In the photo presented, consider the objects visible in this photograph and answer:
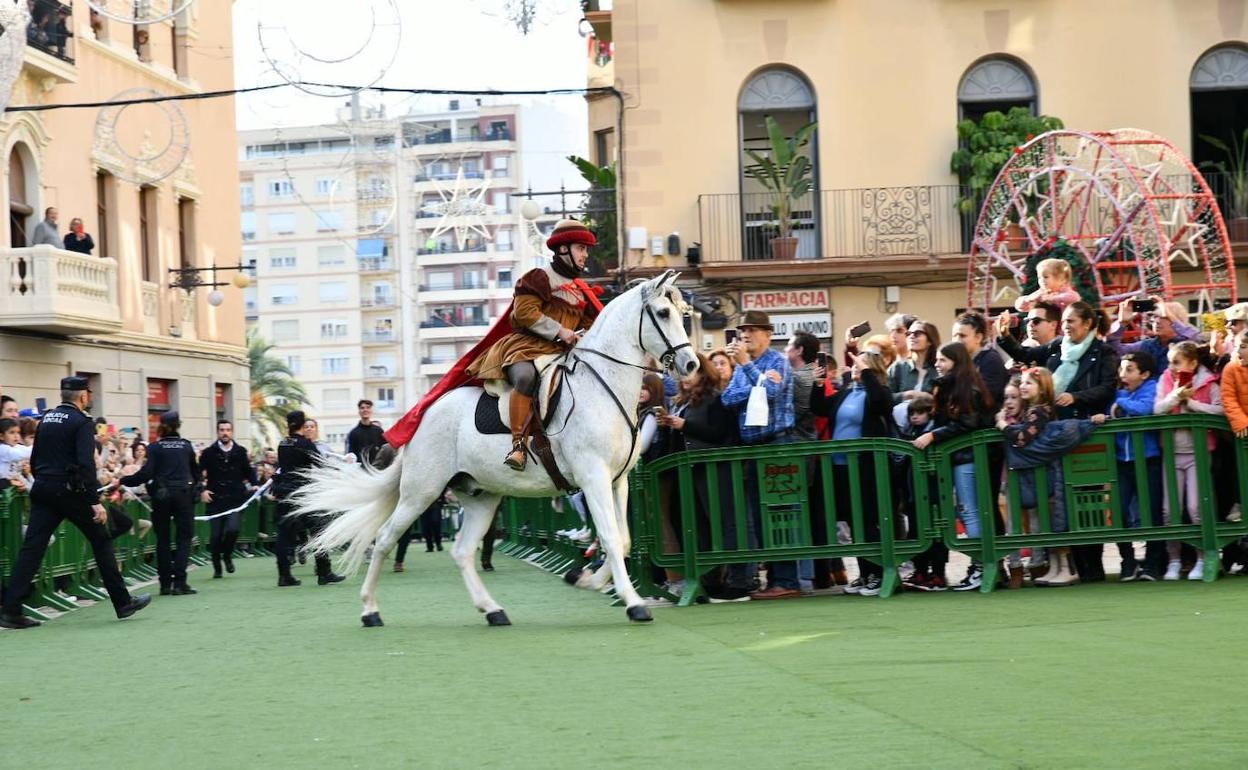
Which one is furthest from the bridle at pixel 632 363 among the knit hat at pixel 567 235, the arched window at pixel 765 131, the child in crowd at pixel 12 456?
the arched window at pixel 765 131

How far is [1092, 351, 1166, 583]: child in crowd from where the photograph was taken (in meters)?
12.5

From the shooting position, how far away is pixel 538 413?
11750 millimetres

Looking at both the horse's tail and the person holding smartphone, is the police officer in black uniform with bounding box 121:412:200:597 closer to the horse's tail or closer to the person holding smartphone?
the horse's tail

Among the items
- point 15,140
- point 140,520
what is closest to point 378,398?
point 15,140

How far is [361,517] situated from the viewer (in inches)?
500

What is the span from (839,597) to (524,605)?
2.66 meters

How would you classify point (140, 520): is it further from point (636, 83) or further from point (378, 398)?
point (378, 398)

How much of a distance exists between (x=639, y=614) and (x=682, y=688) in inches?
129

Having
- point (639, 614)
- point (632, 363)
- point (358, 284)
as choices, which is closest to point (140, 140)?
point (632, 363)

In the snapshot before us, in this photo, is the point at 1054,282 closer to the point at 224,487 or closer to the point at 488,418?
the point at 488,418

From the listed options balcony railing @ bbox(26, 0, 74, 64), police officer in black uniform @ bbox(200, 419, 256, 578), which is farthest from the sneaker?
balcony railing @ bbox(26, 0, 74, 64)

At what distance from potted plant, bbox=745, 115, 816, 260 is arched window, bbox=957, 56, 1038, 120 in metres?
2.75

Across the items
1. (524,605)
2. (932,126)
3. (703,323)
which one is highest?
(932,126)

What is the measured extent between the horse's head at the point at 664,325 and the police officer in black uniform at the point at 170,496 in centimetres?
814
